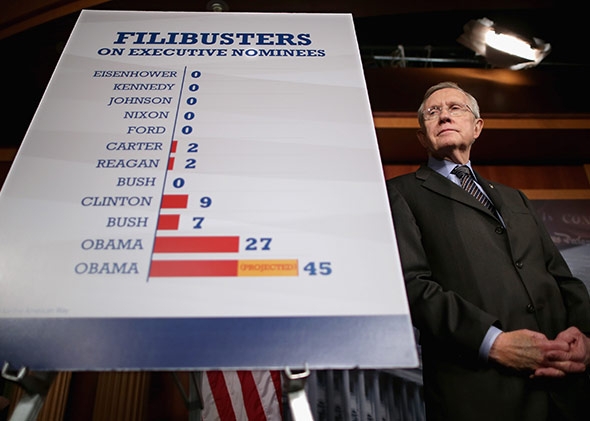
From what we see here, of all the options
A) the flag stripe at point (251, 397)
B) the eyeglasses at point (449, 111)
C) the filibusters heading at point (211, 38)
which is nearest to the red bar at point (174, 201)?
the filibusters heading at point (211, 38)

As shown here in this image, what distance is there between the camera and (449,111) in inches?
61.3

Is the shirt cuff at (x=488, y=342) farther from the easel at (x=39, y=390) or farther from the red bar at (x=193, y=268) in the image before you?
the red bar at (x=193, y=268)

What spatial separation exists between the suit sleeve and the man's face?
443mm

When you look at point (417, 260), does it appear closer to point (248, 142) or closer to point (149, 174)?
point (248, 142)

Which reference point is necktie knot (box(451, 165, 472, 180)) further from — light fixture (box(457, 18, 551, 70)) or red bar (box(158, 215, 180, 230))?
light fixture (box(457, 18, 551, 70))

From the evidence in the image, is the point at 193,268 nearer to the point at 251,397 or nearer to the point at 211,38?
the point at 211,38

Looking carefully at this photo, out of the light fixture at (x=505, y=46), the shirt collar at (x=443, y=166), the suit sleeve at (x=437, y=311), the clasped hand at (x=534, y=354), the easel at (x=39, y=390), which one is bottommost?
the easel at (x=39, y=390)

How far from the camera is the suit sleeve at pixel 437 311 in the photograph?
103 centimetres

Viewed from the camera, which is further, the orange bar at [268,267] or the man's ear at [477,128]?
the man's ear at [477,128]

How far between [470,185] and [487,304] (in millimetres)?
463

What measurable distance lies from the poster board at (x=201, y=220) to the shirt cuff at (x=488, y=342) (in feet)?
1.54

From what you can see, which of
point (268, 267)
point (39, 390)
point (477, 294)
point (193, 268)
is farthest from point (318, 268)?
point (477, 294)

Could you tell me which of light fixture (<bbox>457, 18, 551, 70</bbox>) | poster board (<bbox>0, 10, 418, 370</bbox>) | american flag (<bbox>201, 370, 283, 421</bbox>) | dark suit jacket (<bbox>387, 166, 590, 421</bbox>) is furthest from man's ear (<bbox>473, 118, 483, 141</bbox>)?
american flag (<bbox>201, 370, 283, 421</bbox>)

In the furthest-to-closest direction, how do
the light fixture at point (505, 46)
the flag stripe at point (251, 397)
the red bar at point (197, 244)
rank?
1. the light fixture at point (505, 46)
2. the flag stripe at point (251, 397)
3. the red bar at point (197, 244)
